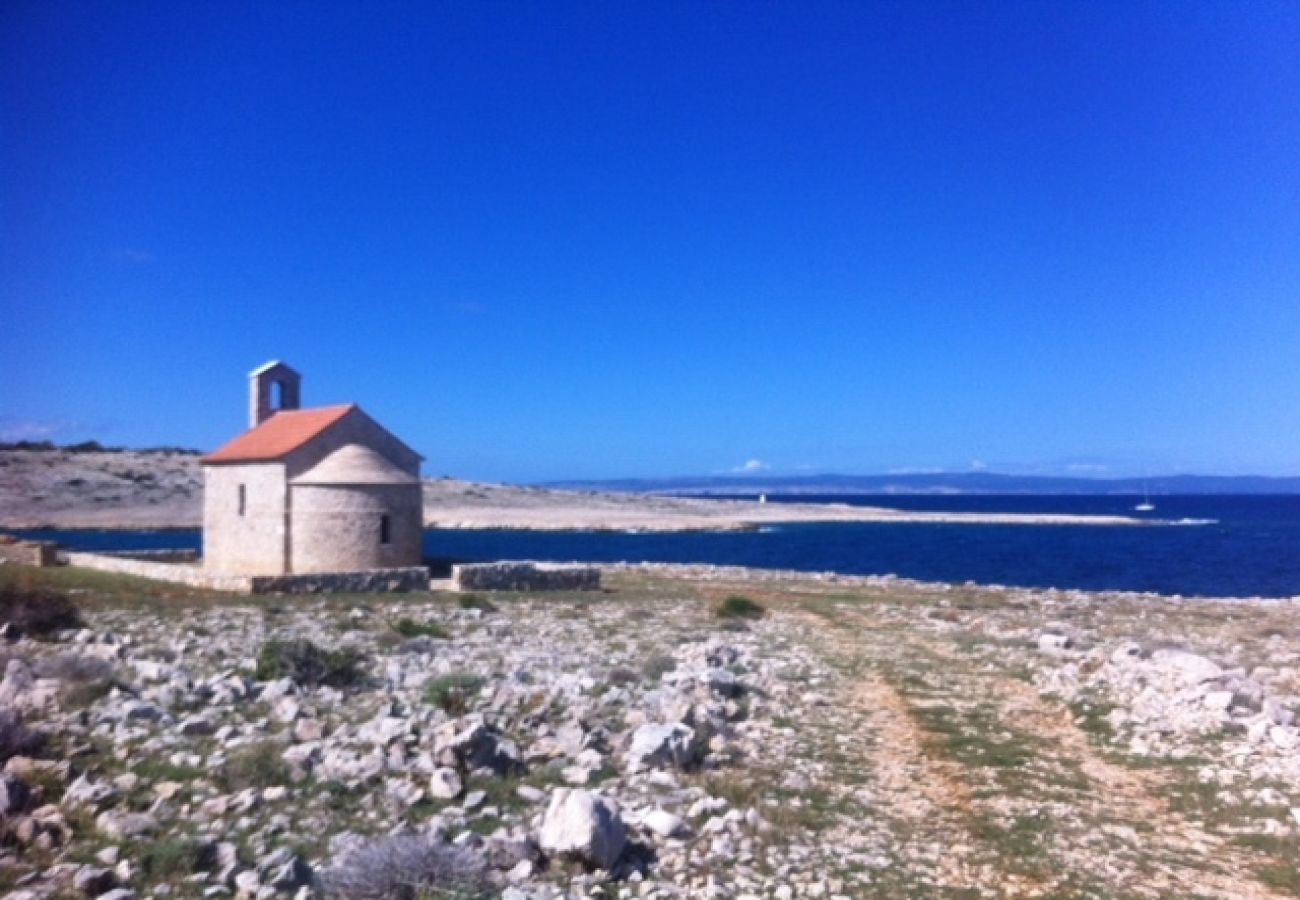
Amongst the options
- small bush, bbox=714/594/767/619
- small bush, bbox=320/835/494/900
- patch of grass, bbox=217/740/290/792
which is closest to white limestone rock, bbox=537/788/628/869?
small bush, bbox=320/835/494/900

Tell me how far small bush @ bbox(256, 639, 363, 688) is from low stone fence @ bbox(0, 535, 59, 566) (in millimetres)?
25848

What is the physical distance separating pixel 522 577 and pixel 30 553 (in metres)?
18.7

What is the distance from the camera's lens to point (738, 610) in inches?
1056

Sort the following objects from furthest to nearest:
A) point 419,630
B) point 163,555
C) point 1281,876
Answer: point 163,555, point 419,630, point 1281,876

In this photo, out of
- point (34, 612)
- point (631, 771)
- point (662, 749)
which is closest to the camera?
point (631, 771)

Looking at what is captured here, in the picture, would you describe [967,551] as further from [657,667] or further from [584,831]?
[584,831]

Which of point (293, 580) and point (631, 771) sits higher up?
point (293, 580)

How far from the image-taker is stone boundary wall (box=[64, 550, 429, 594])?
28641 millimetres

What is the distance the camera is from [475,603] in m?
27.0

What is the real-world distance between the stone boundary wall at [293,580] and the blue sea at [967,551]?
1210 centimetres

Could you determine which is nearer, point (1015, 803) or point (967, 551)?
point (1015, 803)

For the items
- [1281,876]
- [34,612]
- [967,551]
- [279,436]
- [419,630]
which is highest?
[279,436]

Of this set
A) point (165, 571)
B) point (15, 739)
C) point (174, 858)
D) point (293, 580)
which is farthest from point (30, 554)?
point (174, 858)

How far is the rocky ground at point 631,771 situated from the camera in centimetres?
794
